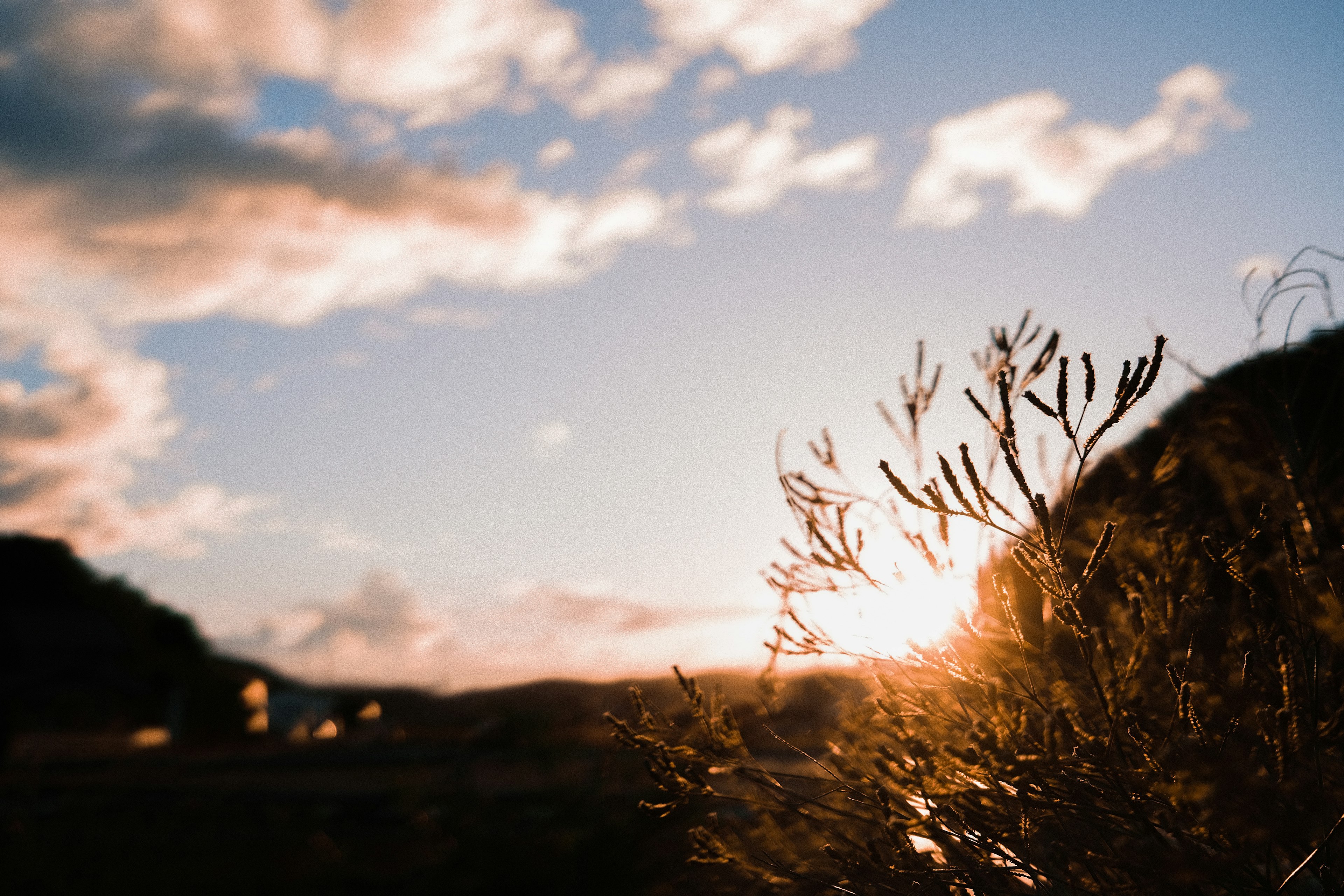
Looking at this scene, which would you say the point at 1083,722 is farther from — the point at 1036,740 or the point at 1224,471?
the point at 1224,471

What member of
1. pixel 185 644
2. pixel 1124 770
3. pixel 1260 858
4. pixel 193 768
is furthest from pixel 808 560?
pixel 185 644

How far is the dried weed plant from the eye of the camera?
1.60 meters

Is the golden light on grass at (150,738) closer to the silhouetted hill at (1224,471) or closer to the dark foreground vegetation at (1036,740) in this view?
the dark foreground vegetation at (1036,740)

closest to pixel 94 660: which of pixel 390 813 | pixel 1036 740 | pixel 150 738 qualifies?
pixel 150 738

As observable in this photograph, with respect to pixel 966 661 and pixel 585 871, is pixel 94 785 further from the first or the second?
pixel 966 661

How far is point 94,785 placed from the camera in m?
11.9

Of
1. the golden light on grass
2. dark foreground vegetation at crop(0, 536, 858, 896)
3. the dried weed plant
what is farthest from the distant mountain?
the dried weed plant

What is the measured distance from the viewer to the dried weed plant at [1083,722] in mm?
1604

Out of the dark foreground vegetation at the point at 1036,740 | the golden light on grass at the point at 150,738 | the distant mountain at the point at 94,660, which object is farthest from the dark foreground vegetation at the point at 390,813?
the distant mountain at the point at 94,660

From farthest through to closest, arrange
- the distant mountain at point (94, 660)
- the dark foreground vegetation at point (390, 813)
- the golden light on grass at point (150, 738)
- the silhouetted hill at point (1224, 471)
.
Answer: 1. the distant mountain at point (94, 660)
2. the golden light on grass at point (150, 738)
3. the dark foreground vegetation at point (390, 813)
4. the silhouetted hill at point (1224, 471)

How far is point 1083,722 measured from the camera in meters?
2.12

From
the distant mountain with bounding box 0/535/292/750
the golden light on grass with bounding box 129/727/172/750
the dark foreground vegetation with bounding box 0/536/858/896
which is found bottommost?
the dark foreground vegetation with bounding box 0/536/858/896

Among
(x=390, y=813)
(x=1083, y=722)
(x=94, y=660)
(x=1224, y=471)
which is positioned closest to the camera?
(x=1083, y=722)

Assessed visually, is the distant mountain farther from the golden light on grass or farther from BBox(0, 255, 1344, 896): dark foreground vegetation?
BBox(0, 255, 1344, 896): dark foreground vegetation
